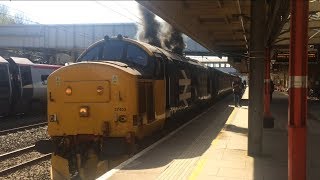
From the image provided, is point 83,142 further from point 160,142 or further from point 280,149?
point 280,149

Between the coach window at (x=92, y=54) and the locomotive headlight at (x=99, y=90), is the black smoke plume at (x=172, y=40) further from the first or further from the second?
the locomotive headlight at (x=99, y=90)

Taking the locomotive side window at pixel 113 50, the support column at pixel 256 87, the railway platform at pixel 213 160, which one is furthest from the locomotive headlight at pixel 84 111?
the support column at pixel 256 87

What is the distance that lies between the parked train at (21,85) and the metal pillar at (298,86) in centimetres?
1699

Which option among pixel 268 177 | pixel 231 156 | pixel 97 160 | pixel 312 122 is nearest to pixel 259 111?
pixel 231 156

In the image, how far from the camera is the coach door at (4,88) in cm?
2084

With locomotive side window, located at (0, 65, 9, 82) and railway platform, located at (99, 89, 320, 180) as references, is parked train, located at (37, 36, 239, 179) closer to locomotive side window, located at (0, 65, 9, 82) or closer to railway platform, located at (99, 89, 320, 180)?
railway platform, located at (99, 89, 320, 180)

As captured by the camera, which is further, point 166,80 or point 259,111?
point 166,80

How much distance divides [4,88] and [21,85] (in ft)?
4.45

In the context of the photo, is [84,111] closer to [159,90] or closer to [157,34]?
[159,90]

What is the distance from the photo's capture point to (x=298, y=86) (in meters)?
5.99

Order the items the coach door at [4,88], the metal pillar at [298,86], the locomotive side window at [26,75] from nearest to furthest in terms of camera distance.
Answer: the metal pillar at [298,86] → the coach door at [4,88] → the locomotive side window at [26,75]

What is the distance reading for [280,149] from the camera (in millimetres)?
11102

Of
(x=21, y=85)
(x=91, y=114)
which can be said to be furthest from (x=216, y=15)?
(x=21, y=85)

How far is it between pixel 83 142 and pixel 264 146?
4554mm
